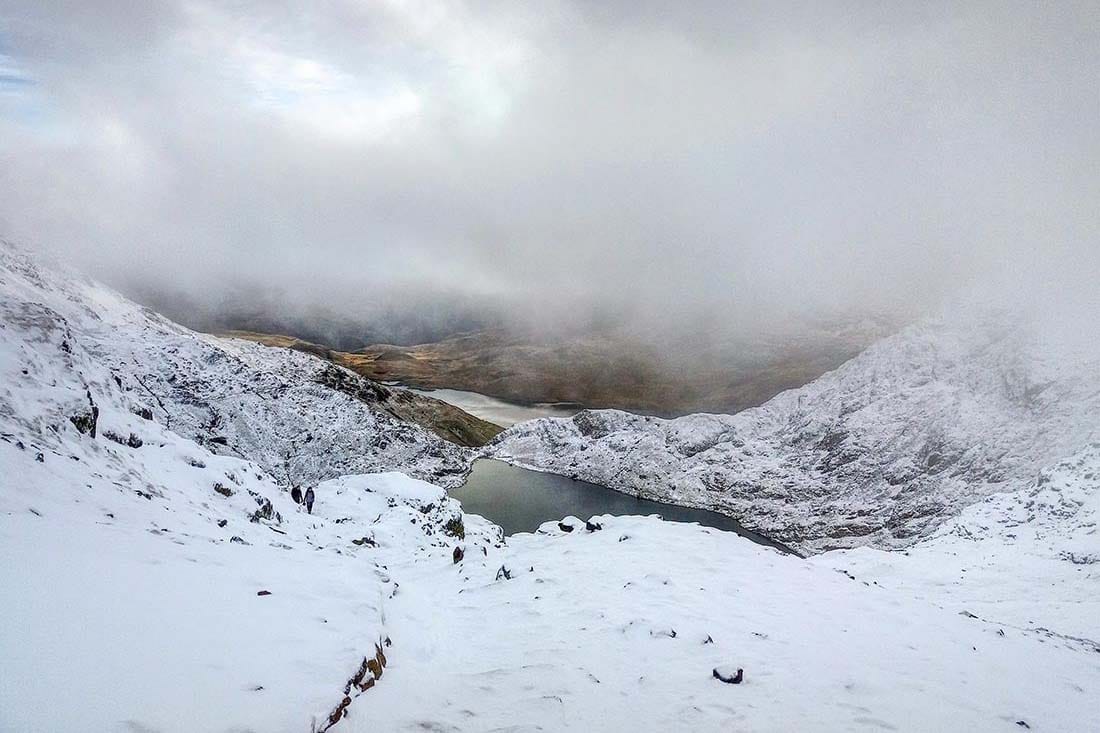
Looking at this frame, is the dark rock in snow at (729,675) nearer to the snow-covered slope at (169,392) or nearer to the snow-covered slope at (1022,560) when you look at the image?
the snow-covered slope at (1022,560)

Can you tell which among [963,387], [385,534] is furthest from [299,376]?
[963,387]

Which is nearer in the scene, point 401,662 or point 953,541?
point 401,662

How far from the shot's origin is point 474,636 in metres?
11.6

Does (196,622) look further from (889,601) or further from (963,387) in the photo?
(963,387)

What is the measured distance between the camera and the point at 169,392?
82.6 m

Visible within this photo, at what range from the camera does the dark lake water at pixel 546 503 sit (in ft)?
394

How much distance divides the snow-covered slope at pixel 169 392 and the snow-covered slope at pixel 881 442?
65.8 metres

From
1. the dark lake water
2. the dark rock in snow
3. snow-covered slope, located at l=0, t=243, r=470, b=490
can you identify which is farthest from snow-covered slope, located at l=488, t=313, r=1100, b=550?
the dark rock in snow

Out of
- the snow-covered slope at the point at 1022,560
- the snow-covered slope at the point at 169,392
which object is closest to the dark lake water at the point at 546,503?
the snow-covered slope at the point at 169,392

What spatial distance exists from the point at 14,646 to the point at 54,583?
2052mm

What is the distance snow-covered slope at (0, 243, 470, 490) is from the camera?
17219 millimetres

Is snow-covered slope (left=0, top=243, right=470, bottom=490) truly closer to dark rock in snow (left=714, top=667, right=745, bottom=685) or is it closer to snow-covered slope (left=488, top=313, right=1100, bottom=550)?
dark rock in snow (left=714, top=667, right=745, bottom=685)

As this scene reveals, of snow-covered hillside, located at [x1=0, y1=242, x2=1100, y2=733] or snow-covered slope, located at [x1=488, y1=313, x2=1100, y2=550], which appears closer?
snow-covered hillside, located at [x1=0, y1=242, x2=1100, y2=733]

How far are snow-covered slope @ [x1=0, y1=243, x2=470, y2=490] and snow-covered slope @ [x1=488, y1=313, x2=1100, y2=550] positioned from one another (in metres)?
65.8
